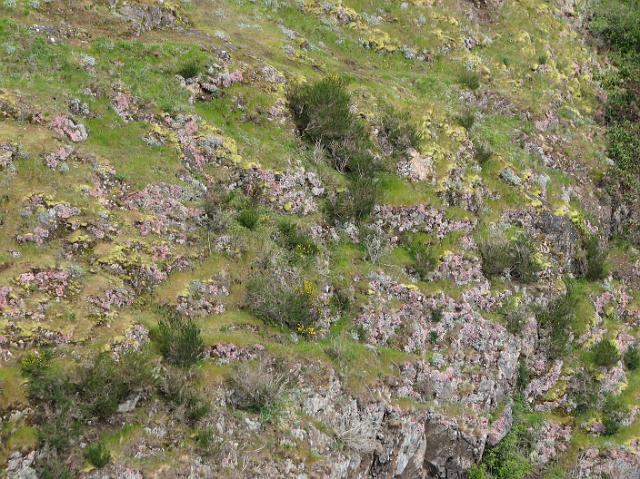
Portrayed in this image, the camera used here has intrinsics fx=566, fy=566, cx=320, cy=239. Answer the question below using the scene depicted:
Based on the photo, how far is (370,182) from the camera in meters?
19.3

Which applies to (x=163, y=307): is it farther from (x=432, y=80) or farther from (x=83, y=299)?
(x=432, y=80)

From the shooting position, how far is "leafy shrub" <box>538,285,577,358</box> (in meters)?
18.5

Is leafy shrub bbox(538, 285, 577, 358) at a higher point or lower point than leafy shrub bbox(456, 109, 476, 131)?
lower

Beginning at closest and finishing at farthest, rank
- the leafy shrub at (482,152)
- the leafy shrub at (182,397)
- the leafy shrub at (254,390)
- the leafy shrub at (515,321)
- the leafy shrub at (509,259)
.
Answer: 1. the leafy shrub at (182,397)
2. the leafy shrub at (254,390)
3. the leafy shrub at (515,321)
4. the leafy shrub at (509,259)
5. the leafy shrub at (482,152)

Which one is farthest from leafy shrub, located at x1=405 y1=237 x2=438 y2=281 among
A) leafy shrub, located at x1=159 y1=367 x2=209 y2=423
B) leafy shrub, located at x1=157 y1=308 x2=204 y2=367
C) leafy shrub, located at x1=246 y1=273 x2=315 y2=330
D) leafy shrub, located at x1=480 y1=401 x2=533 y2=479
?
leafy shrub, located at x1=159 y1=367 x2=209 y2=423

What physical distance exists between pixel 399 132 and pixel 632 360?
11397mm

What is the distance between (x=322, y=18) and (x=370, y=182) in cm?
1161

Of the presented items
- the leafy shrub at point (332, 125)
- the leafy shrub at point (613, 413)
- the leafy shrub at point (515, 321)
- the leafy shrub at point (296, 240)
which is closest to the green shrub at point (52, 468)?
the leafy shrub at point (296, 240)

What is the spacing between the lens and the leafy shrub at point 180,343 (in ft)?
41.9

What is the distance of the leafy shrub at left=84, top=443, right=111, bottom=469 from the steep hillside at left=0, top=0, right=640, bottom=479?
42 mm

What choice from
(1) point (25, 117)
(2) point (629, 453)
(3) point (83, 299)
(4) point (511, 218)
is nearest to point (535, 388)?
(2) point (629, 453)

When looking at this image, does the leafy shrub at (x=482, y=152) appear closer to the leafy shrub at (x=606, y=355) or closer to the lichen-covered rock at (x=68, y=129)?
the leafy shrub at (x=606, y=355)

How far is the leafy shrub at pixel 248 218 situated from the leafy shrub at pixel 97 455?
7.75 m

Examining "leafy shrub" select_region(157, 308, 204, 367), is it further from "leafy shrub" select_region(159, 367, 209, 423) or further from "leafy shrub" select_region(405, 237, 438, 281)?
"leafy shrub" select_region(405, 237, 438, 281)
